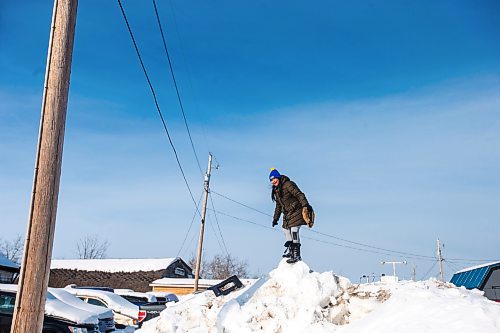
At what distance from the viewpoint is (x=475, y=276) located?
15.1 metres

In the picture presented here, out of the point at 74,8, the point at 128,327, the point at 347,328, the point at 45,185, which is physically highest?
the point at 74,8

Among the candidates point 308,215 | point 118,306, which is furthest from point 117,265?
point 308,215

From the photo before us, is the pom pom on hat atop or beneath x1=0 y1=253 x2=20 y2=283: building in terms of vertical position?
atop

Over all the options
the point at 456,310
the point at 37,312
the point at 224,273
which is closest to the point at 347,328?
the point at 456,310

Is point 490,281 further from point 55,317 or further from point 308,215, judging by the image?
point 55,317

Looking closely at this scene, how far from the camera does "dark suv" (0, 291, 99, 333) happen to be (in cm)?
830

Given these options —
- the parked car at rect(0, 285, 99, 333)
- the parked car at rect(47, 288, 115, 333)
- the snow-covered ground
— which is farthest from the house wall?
the parked car at rect(0, 285, 99, 333)

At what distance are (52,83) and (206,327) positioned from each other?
448 centimetres

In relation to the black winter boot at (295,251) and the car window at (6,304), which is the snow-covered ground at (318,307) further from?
the car window at (6,304)

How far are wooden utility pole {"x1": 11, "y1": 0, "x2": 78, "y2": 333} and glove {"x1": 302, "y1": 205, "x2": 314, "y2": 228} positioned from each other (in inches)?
209

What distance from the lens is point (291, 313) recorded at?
718 cm

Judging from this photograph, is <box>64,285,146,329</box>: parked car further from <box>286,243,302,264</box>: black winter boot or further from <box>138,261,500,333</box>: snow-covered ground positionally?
<box>286,243,302,264</box>: black winter boot

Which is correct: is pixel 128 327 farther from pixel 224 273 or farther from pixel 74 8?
pixel 224 273

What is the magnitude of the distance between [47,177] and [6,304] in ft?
18.0
